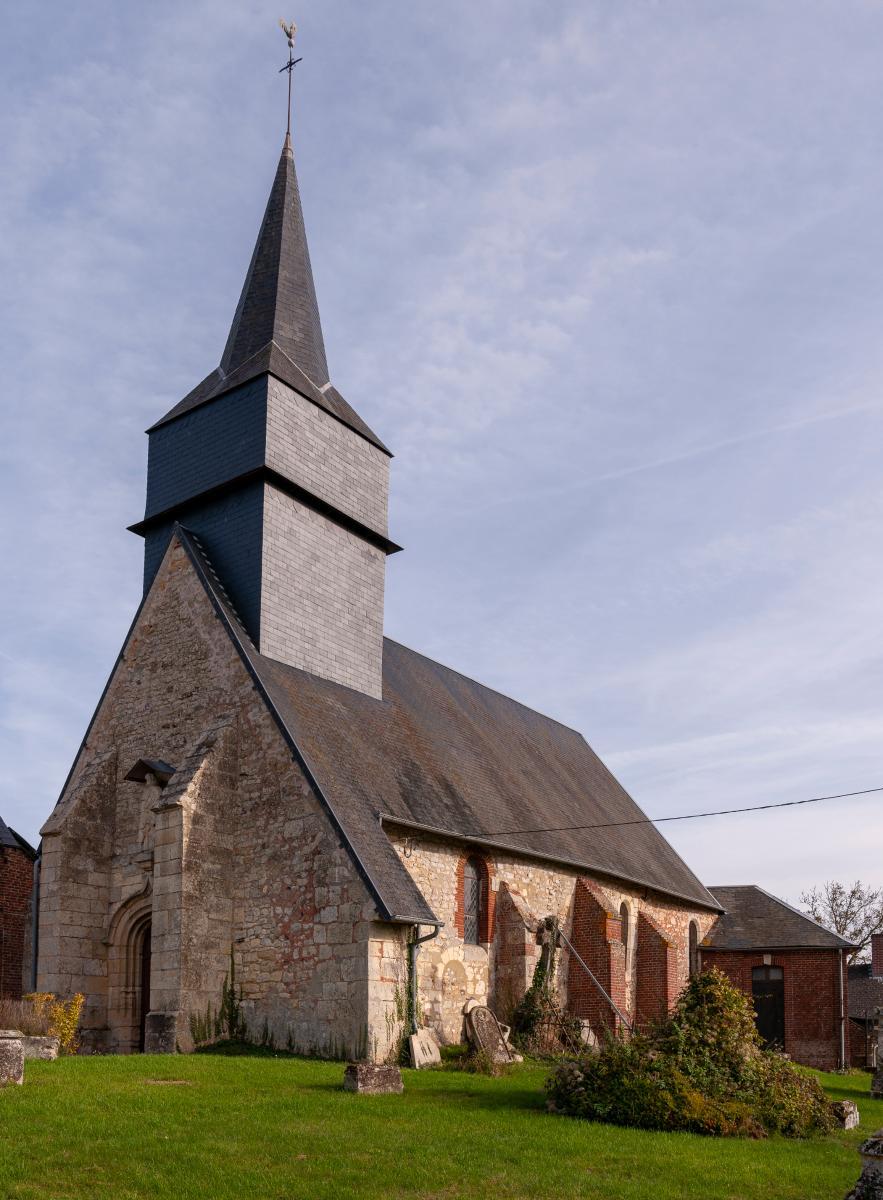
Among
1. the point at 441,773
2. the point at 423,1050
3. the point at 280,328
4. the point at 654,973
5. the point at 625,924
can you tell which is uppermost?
the point at 280,328

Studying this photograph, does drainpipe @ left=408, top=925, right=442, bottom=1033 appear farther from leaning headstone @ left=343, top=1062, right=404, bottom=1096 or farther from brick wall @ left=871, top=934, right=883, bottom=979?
brick wall @ left=871, top=934, right=883, bottom=979

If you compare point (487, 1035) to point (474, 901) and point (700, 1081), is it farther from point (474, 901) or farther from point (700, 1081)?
point (700, 1081)

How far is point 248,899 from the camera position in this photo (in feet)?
55.8

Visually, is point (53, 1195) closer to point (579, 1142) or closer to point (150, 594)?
point (579, 1142)

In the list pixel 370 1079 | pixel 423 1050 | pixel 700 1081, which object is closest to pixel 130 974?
pixel 423 1050

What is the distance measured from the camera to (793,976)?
89.0ft

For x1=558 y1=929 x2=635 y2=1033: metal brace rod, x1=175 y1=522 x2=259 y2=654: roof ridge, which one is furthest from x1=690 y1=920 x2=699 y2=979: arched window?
x1=175 y1=522 x2=259 y2=654: roof ridge

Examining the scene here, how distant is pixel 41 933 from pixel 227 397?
9506 mm

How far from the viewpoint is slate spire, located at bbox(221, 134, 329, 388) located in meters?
22.4

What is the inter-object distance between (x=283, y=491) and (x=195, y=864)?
262 inches

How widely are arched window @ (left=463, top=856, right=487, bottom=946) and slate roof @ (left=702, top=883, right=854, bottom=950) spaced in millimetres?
10559

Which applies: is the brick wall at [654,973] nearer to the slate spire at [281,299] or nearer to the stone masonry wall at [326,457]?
the stone masonry wall at [326,457]

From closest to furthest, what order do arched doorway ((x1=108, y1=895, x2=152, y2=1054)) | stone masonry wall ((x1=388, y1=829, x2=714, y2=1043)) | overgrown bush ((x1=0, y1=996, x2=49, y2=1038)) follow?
overgrown bush ((x1=0, y1=996, x2=49, y2=1038))
stone masonry wall ((x1=388, y1=829, x2=714, y2=1043))
arched doorway ((x1=108, y1=895, x2=152, y2=1054))

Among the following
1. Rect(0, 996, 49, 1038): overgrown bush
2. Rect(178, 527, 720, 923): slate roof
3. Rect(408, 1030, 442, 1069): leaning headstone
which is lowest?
Rect(408, 1030, 442, 1069): leaning headstone
